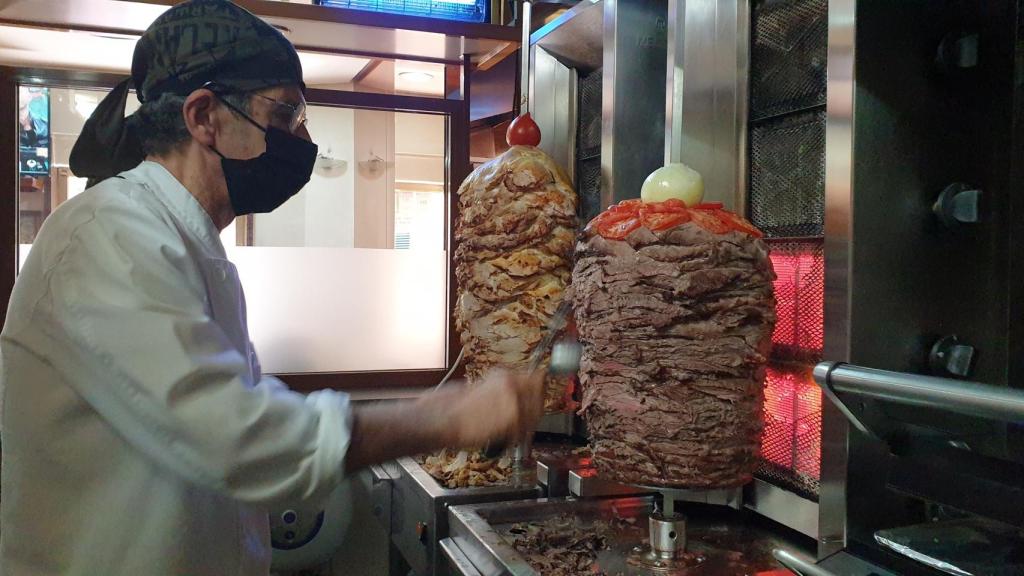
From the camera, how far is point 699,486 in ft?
4.85

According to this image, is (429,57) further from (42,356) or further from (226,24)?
(42,356)

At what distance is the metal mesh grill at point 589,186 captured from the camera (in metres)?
2.62

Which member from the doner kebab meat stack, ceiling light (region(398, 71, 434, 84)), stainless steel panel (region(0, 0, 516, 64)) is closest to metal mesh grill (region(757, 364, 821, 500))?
the doner kebab meat stack

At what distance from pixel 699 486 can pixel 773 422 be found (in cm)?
36

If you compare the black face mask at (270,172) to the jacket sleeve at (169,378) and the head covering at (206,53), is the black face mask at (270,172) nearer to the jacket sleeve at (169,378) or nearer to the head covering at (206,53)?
the head covering at (206,53)

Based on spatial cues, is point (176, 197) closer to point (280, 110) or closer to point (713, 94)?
point (280, 110)

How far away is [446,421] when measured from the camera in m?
1.25

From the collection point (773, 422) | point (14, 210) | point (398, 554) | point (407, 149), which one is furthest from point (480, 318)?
point (14, 210)

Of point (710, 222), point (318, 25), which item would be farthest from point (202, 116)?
point (318, 25)

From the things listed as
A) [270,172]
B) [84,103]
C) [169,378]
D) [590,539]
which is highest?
[84,103]

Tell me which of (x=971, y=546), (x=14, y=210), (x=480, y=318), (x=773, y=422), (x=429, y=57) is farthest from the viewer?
(x=429, y=57)

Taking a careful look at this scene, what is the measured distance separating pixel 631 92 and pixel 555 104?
0.61 m

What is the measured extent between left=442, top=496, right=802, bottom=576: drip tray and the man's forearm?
18.8 inches

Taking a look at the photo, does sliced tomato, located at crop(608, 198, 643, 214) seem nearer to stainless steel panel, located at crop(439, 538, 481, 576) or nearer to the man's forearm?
the man's forearm
